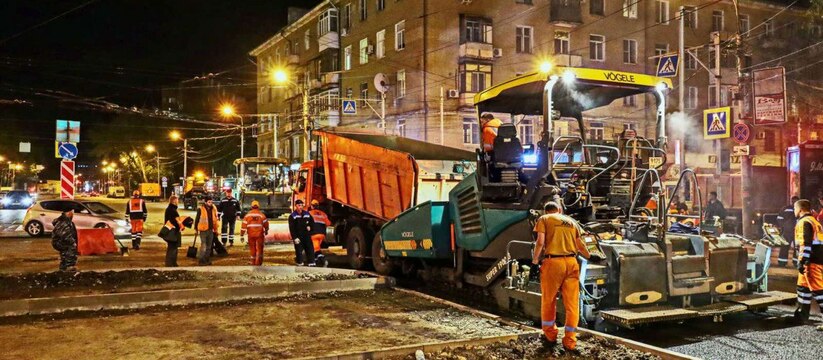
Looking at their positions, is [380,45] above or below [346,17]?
below

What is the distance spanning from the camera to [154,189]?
65188 millimetres

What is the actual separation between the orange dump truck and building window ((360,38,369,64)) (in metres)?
26.6

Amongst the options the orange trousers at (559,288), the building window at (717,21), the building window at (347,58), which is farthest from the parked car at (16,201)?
the building window at (717,21)

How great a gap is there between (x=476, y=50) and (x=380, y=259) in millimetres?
24447

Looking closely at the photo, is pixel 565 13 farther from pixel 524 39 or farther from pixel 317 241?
pixel 317 241

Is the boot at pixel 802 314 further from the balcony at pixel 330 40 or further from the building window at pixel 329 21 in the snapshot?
the building window at pixel 329 21

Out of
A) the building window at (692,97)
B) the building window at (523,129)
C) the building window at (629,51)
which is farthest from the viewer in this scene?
the building window at (692,97)

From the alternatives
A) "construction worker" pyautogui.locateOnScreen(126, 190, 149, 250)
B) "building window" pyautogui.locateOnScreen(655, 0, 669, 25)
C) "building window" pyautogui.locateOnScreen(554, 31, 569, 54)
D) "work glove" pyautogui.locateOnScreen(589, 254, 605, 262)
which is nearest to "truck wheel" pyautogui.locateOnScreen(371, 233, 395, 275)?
"work glove" pyautogui.locateOnScreen(589, 254, 605, 262)

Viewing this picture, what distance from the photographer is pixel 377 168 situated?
13320 millimetres

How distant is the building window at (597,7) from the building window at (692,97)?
7601 mm

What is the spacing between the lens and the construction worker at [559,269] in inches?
251

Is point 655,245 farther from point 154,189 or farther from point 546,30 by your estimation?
point 154,189

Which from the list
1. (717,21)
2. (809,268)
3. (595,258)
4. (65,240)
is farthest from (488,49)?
(595,258)

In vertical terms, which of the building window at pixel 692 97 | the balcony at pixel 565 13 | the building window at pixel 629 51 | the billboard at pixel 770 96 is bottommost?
the billboard at pixel 770 96
